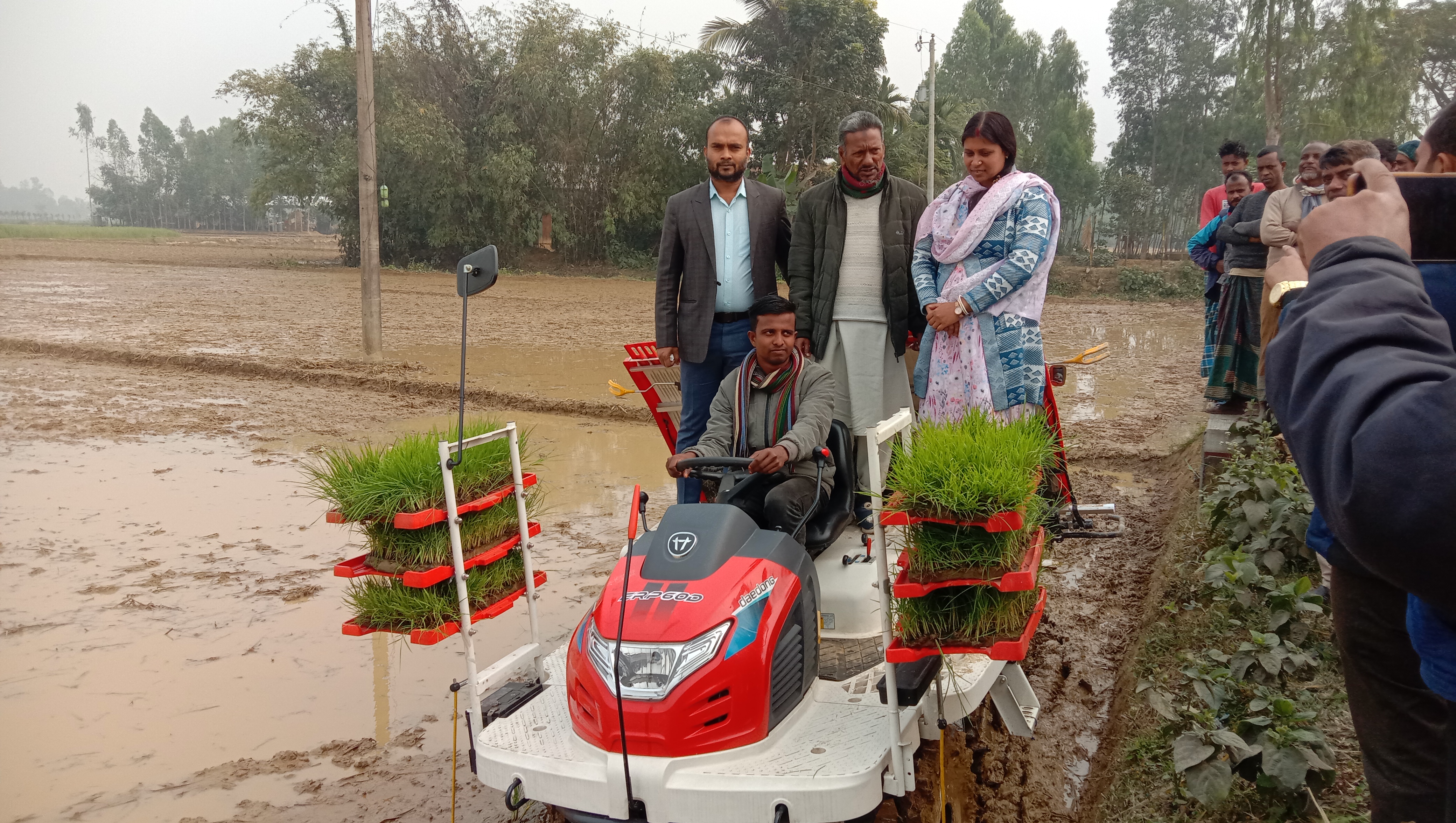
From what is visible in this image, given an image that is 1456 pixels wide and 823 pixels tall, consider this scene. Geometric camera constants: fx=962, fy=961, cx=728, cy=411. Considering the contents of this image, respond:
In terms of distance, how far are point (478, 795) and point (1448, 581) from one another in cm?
335

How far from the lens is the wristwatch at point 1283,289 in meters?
1.67

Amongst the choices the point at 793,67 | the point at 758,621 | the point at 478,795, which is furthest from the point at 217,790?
the point at 793,67

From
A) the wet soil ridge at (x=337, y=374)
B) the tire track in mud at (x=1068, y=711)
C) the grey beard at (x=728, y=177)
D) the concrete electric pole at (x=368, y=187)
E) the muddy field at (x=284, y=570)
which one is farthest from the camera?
the concrete electric pole at (x=368, y=187)

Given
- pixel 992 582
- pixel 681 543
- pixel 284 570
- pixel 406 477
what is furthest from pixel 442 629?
pixel 284 570

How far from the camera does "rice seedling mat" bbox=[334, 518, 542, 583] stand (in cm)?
320

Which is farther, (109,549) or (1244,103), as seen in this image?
(1244,103)

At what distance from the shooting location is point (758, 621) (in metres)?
2.91

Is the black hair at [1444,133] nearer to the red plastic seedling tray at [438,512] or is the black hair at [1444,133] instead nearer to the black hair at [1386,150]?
the red plastic seedling tray at [438,512]

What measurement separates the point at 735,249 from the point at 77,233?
61.7m

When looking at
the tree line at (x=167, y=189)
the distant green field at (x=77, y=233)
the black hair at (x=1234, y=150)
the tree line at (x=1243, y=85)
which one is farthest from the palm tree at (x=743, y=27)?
the tree line at (x=167, y=189)

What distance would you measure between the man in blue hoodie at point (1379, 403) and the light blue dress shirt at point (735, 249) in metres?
3.58

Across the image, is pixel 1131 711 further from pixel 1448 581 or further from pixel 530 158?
pixel 530 158

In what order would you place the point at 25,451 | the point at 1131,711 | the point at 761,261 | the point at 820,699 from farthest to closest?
the point at 25,451 < the point at 761,261 < the point at 1131,711 < the point at 820,699

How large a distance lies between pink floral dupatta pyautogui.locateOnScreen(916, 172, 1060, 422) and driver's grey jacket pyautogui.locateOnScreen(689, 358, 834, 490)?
→ 456 mm
